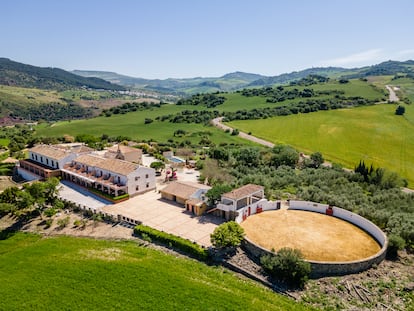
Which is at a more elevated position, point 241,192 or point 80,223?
point 241,192

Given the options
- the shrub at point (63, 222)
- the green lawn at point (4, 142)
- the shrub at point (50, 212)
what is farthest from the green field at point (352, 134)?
the green lawn at point (4, 142)

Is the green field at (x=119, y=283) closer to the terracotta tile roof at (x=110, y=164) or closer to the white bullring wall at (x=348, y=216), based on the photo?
the white bullring wall at (x=348, y=216)

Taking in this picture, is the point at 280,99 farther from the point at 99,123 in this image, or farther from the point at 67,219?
the point at 67,219

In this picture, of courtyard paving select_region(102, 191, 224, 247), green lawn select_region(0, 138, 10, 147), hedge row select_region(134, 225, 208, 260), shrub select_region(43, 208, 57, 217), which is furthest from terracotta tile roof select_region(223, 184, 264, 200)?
green lawn select_region(0, 138, 10, 147)

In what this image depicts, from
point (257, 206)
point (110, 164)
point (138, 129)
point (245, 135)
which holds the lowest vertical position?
point (245, 135)

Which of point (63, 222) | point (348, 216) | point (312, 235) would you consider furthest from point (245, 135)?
point (63, 222)

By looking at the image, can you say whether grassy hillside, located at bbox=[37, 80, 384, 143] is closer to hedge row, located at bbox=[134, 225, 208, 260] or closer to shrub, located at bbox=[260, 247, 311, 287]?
hedge row, located at bbox=[134, 225, 208, 260]

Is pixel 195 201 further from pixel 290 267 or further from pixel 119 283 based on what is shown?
pixel 290 267

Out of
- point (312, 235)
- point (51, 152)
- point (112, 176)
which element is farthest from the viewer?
point (51, 152)

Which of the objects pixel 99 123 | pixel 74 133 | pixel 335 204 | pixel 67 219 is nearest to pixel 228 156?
pixel 335 204
